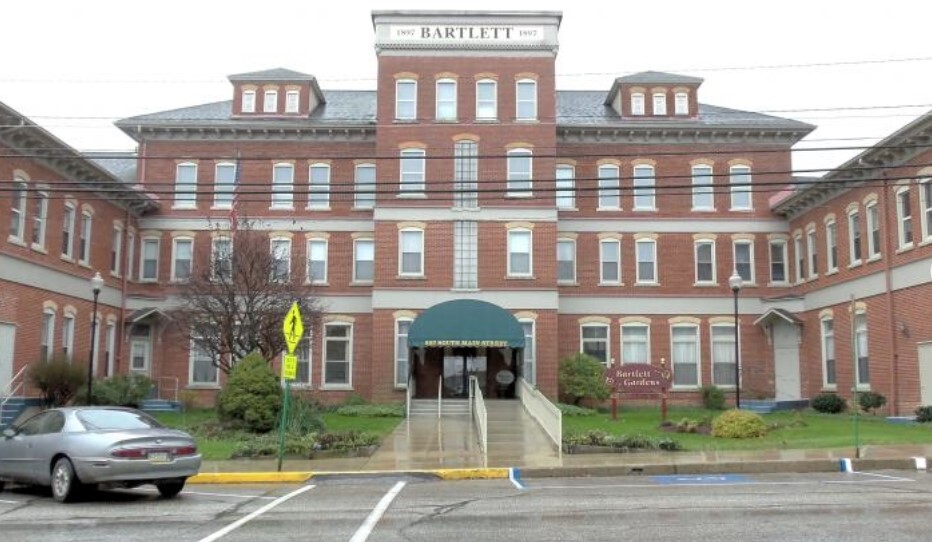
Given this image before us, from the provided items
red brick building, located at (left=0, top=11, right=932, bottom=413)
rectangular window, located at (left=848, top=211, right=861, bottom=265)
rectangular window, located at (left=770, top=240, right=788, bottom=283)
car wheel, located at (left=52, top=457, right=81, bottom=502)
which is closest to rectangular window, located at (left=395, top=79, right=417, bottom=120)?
red brick building, located at (left=0, top=11, right=932, bottom=413)

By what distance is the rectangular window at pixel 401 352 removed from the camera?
35.1m

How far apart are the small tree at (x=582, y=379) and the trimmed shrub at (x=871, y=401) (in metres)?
8.92

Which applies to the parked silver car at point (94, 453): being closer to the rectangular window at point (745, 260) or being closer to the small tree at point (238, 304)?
the small tree at point (238, 304)

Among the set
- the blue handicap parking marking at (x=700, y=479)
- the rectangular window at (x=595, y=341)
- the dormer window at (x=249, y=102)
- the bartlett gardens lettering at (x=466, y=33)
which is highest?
the bartlett gardens lettering at (x=466, y=33)

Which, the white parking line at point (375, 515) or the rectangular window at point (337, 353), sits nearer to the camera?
the white parking line at point (375, 515)

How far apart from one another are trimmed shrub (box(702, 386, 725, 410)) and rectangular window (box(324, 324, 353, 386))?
15130mm

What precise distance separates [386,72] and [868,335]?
21191 mm

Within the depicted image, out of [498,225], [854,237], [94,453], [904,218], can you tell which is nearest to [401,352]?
[498,225]

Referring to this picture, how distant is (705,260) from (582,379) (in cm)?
930

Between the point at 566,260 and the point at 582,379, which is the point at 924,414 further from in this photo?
the point at 566,260

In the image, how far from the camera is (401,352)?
35250mm

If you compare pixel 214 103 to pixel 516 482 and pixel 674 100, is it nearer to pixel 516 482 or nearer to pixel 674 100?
pixel 674 100

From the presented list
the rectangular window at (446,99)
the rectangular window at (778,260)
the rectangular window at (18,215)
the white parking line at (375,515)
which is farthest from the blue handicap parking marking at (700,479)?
the rectangular window at (778,260)

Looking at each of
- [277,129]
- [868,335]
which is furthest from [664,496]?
[277,129]
